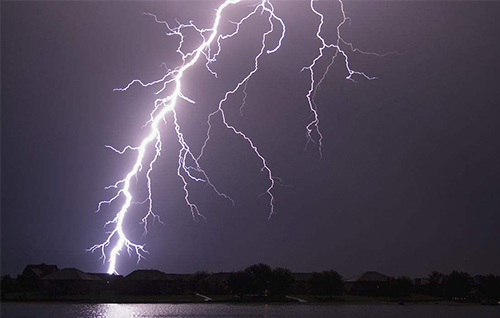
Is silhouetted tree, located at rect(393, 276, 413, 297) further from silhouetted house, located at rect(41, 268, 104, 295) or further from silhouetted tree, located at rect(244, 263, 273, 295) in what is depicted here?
silhouetted house, located at rect(41, 268, 104, 295)

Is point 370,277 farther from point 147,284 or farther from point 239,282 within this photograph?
point 147,284

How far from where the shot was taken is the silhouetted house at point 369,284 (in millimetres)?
61156

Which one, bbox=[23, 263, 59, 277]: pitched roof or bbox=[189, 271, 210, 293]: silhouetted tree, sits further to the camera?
bbox=[23, 263, 59, 277]: pitched roof

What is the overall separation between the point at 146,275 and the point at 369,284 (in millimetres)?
24787

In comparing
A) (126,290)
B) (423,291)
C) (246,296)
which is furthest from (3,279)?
(423,291)

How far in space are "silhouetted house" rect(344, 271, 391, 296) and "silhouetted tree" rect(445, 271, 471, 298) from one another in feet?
22.4

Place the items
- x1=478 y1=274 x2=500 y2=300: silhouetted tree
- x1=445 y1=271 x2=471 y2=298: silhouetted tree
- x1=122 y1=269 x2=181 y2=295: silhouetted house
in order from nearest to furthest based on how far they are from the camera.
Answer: x1=122 y1=269 x2=181 y2=295: silhouetted house → x1=445 y1=271 x2=471 y2=298: silhouetted tree → x1=478 y1=274 x2=500 y2=300: silhouetted tree

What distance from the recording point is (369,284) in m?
62.7

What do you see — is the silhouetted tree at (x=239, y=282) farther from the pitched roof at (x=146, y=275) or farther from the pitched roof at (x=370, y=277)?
the pitched roof at (x=370, y=277)

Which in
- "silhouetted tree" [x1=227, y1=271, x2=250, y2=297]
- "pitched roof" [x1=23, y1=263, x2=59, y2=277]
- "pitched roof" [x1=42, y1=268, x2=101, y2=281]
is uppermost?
"pitched roof" [x1=23, y1=263, x2=59, y2=277]

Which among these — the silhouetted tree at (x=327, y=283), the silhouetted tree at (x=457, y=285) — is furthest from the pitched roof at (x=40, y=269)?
the silhouetted tree at (x=457, y=285)

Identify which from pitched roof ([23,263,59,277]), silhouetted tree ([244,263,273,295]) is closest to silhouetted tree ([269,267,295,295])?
silhouetted tree ([244,263,273,295])

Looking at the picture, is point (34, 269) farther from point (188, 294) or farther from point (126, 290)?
point (188, 294)

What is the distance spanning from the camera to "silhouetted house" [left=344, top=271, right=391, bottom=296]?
6116cm
